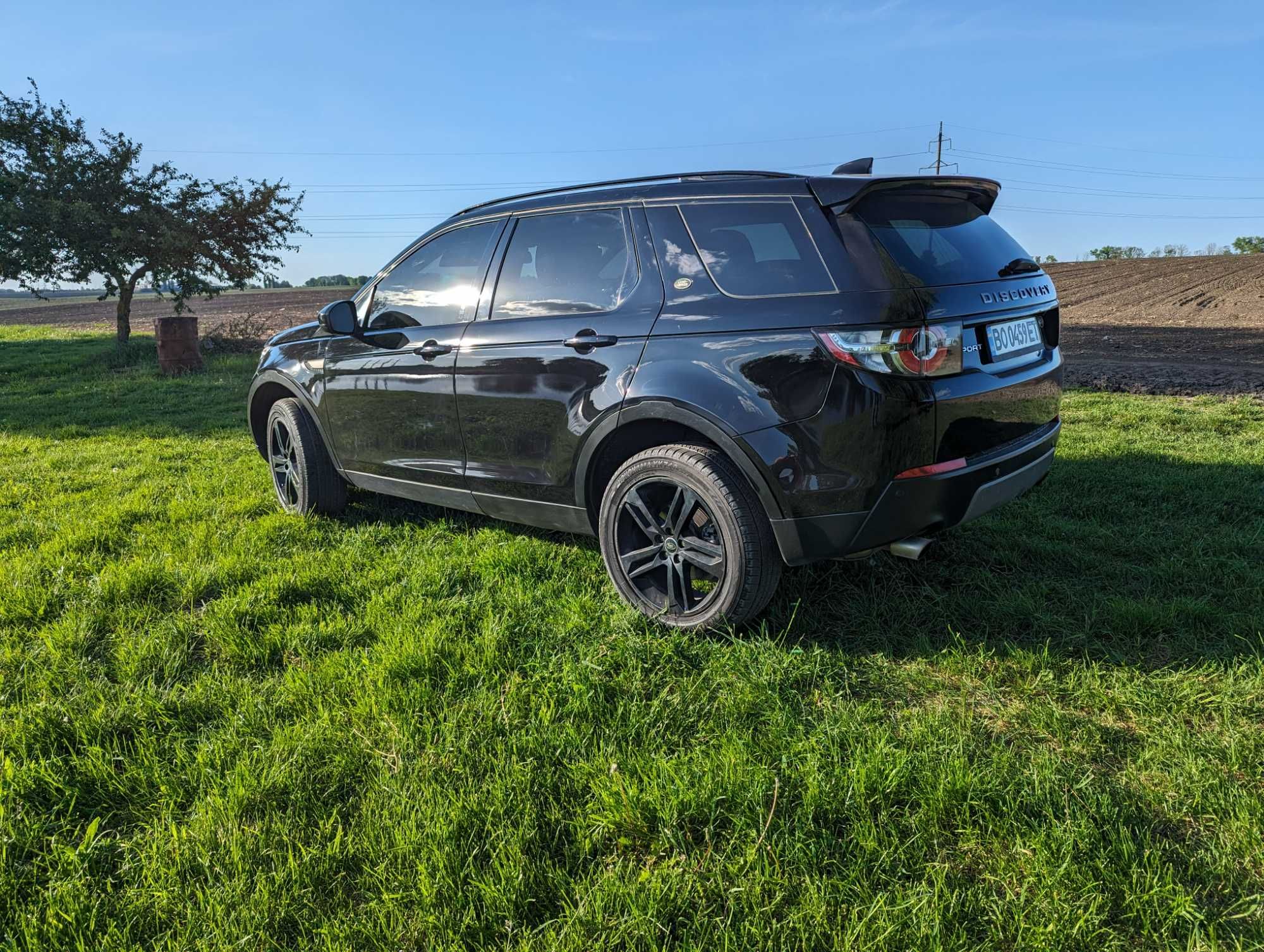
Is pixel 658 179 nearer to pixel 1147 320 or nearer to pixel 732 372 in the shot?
pixel 732 372

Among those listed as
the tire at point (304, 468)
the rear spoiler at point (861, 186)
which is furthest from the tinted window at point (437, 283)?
the rear spoiler at point (861, 186)

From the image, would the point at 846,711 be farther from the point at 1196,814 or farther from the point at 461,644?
the point at 461,644

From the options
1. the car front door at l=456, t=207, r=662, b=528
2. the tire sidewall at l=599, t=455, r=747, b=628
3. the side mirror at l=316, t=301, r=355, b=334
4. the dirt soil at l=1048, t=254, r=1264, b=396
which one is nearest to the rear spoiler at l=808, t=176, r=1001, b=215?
the car front door at l=456, t=207, r=662, b=528

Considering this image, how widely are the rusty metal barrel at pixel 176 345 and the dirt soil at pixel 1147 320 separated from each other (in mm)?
3929

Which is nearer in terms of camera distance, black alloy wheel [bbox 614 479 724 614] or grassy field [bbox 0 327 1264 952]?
grassy field [bbox 0 327 1264 952]

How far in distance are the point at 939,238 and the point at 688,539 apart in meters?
1.54

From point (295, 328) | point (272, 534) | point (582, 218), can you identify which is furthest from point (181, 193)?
point (582, 218)

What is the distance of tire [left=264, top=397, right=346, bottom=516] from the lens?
15.8 feet

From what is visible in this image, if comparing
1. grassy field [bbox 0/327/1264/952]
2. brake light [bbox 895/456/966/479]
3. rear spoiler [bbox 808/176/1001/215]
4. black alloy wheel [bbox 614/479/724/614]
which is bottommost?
grassy field [bbox 0/327/1264/952]

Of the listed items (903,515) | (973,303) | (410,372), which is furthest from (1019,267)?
(410,372)

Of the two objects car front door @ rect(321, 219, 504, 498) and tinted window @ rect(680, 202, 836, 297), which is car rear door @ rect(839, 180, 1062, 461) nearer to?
tinted window @ rect(680, 202, 836, 297)

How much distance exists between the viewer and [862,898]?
5.98ft

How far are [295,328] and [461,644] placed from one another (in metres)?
3.23

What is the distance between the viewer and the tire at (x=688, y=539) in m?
2.95
